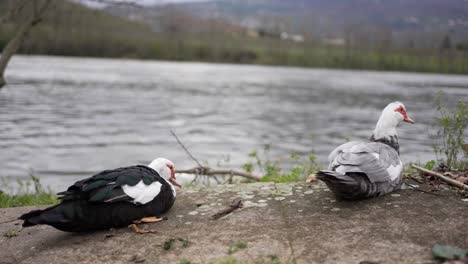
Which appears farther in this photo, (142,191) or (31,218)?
(142,191)

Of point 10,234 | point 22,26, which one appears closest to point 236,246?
point 10,234

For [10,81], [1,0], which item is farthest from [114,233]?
[10,81]

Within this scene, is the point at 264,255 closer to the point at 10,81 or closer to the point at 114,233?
the point at 114,233

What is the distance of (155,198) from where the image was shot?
525cm

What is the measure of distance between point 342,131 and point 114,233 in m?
16.2

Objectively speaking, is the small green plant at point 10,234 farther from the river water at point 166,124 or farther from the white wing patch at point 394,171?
the river water at point 166,124

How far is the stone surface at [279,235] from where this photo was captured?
4.22m

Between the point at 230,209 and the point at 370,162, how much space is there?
1662 mm

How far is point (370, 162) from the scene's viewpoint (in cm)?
520

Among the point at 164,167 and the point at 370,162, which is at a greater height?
the point at 370,162

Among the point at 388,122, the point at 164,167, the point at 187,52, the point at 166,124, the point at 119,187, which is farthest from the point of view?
the point at 187,52

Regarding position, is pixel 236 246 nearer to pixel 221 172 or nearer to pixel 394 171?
pixel 394 171

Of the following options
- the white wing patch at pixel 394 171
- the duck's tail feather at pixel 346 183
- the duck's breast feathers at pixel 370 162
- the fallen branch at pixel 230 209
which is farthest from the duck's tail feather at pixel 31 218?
the white wing patch at pixel 394 171

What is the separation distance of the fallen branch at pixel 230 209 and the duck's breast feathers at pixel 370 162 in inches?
45.9
